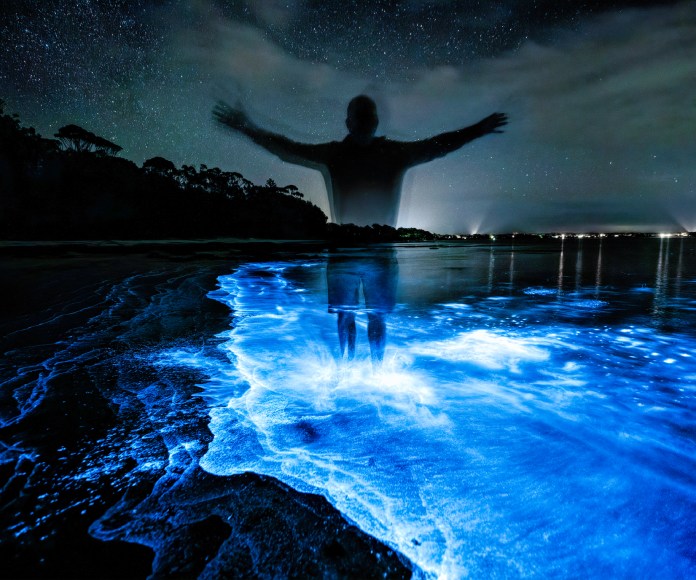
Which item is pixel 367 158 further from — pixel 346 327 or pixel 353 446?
pixel 353 446

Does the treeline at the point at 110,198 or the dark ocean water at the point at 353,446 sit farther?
the treeline at the point at 110,198

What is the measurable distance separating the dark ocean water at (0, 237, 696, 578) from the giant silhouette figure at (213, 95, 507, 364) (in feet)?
0.40

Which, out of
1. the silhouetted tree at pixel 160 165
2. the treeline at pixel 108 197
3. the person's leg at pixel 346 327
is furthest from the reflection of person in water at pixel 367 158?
the silhouetted tree at pixel 160 165

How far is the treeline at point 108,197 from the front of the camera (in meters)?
40.3

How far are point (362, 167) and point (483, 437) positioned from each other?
2988 mm

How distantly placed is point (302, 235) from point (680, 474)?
85.1 metres

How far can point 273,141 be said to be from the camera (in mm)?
4633

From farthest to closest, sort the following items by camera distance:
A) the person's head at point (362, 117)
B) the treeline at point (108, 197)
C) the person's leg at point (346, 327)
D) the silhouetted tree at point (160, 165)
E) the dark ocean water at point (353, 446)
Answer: the silhouetted tree at point (160, 165)
the treeline at point (108, 197)
the person's leg at point (346, 327)
the person's head at point (362, 117)
the dark ocean water at point (353, 446)

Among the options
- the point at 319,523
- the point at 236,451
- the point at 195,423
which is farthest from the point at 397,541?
the point at 195,423

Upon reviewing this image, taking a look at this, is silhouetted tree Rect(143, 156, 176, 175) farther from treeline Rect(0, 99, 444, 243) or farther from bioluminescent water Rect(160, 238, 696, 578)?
bioluminescent water Rect(160, 238, 696, 578)

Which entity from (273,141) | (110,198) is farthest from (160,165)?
(273,141)

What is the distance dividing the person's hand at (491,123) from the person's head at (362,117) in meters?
1.59

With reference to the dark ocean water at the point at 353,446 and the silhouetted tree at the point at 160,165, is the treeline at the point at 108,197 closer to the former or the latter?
the silhouetted tree at the point at 160,165

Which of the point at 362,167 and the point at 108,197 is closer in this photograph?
the point at 362,167
